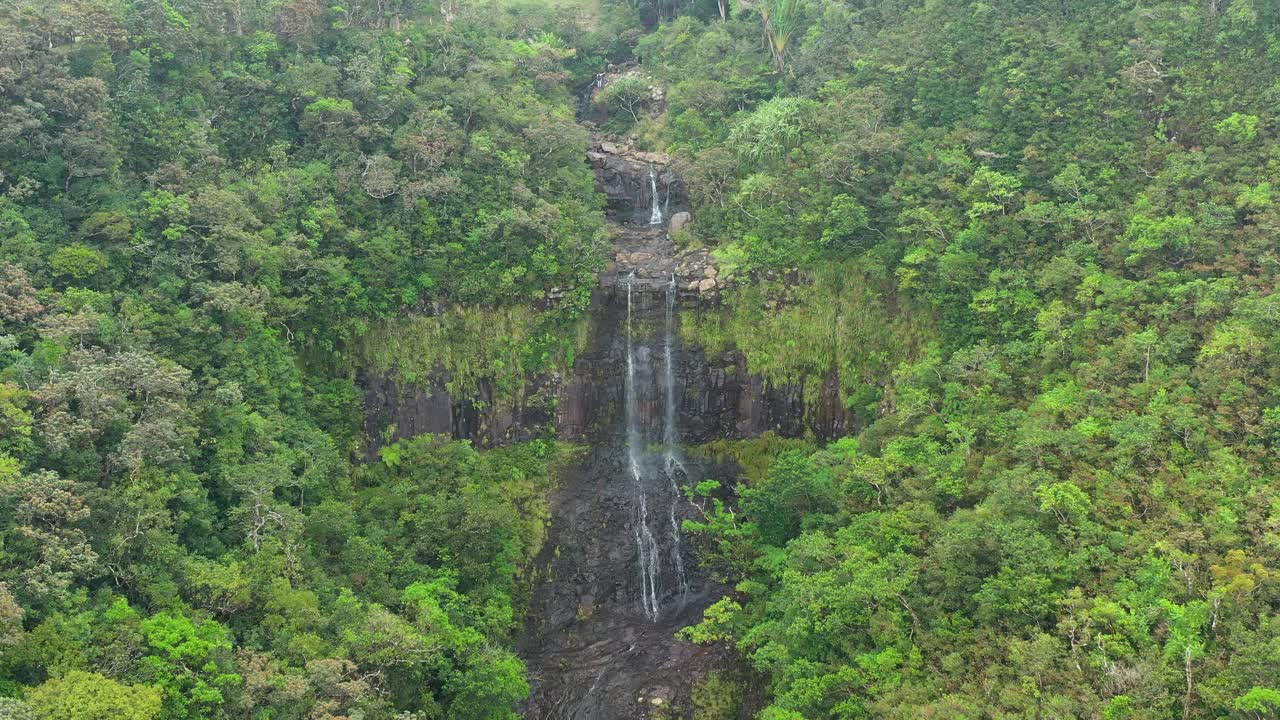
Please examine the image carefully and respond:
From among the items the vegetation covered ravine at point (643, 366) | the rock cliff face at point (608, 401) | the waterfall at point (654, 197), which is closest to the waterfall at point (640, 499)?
the vegetation covered ravine at point (643, 366)

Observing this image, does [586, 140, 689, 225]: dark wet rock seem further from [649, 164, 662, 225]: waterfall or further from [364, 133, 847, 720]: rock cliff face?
[364, 133, 847, 720]: rock cliff face

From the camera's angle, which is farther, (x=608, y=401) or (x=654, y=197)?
→ (x=654, y=197)

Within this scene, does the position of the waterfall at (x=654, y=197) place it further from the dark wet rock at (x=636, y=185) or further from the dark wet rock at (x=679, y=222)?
the dark wet rock at (x=679, y=222)

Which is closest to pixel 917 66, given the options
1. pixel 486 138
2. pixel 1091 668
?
pixel 486 138

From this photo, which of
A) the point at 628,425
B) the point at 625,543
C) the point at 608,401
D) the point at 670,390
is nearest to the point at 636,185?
the point at 670,390

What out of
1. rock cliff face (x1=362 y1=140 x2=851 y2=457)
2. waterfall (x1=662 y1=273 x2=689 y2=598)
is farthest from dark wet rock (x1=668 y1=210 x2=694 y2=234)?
waterfall (x1=662 y1=273 x2=689 y2=598)

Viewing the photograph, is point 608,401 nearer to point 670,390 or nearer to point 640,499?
point 670,390

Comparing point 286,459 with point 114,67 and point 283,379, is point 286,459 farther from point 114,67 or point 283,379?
point 114,67
